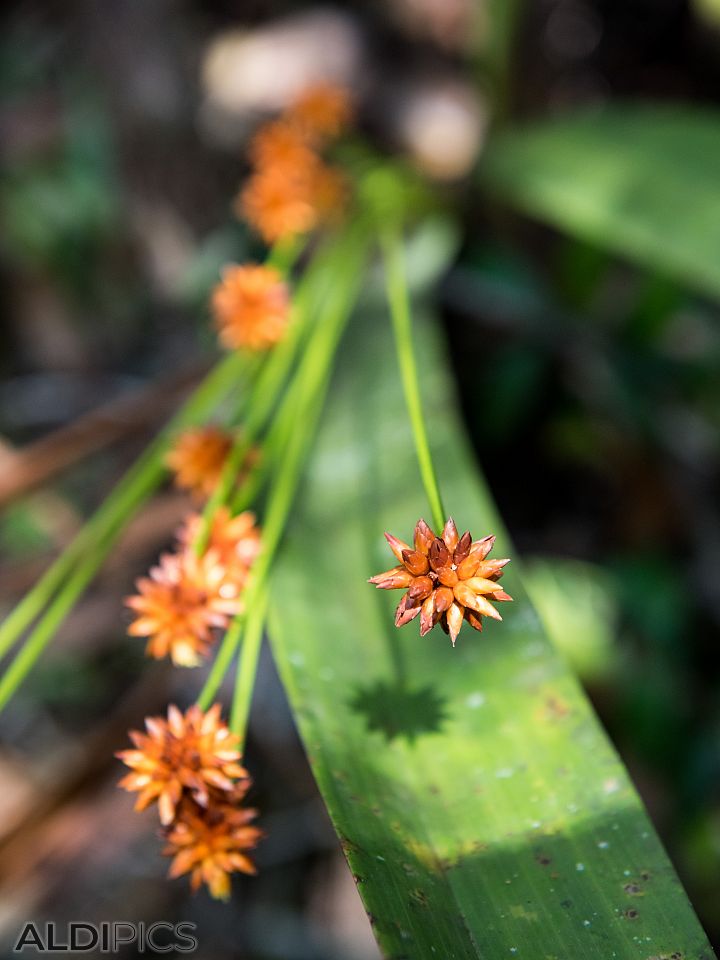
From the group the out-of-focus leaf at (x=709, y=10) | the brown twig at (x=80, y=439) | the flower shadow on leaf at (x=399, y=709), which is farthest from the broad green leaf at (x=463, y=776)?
the out-of-focus leaf at (x=709, y=10)

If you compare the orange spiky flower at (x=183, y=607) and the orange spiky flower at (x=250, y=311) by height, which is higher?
the orange spiky flower at (x=250, y=311)

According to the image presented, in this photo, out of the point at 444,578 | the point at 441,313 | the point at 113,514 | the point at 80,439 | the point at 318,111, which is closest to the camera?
the point at 444,578

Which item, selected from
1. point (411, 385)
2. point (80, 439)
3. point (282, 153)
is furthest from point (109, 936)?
point (282, 153)

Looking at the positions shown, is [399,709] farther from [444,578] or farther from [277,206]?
[277,206]

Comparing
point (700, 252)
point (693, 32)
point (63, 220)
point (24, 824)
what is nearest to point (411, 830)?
point (24, 824)

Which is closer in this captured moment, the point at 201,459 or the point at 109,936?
the point at 201,459

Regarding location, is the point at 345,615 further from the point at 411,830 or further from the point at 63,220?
the point at 63,220

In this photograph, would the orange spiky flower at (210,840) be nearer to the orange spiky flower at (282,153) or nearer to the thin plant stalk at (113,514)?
the thin plant stalk at (113,514)
